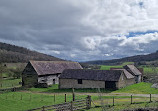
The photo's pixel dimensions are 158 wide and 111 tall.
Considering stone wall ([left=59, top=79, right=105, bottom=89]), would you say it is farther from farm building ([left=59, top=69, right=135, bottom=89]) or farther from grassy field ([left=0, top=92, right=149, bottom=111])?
grassy field ([left=0, top=92, right=149, bottom=111])

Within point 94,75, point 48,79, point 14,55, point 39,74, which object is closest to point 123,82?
point 94,75

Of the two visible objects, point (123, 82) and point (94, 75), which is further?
point (94, 75)

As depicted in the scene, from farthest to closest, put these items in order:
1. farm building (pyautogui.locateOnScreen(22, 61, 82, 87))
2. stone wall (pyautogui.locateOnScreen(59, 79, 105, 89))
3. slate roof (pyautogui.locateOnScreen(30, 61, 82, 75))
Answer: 1. slate roof (pyautogui.locateOnScreen(30, 61, 82, 75))
2. farm building (pyautogui.locateOnScreen(22, 61, 82, 87))
3. stone wall (pyautogui.locateOnScreen(59, 79, 105, 89))

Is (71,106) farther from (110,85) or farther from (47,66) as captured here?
(47,66)

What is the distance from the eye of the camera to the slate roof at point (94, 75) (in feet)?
131

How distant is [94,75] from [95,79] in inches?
68.1

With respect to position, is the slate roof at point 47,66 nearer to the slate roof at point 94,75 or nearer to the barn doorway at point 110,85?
the slate roof at point 94,75

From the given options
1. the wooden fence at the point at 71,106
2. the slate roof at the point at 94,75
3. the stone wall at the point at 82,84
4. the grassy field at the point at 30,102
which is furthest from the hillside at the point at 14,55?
the wooden fence at the point at 71,106

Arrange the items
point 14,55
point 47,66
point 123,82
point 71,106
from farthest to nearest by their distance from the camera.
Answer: point 14,55 → point 47,66 → point 123,82 → point 71,106

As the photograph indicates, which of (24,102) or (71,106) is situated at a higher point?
(71,106)

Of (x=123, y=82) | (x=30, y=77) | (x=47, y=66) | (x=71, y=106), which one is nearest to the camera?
(x=71, y=106)

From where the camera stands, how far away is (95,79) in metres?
40.8

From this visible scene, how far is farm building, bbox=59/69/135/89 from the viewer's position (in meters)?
39.3

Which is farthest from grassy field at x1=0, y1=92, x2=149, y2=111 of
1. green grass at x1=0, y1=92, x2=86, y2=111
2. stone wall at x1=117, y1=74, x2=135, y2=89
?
stone wall at x1=117, y1=74, x2=135, y2=89
